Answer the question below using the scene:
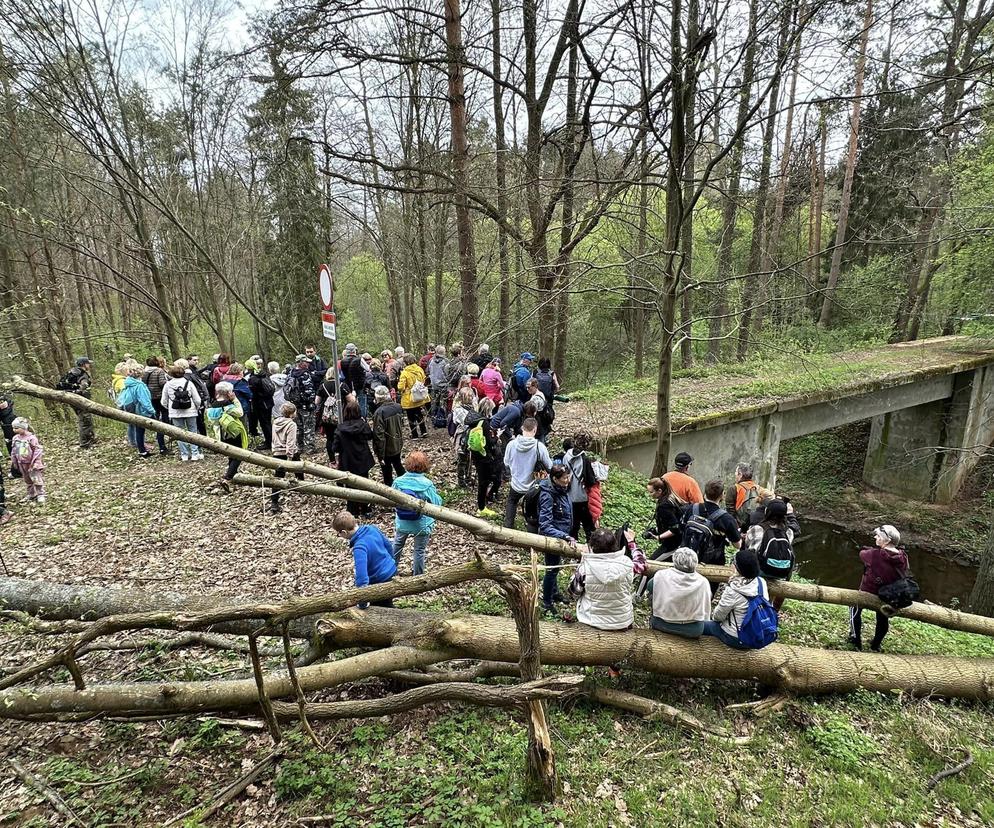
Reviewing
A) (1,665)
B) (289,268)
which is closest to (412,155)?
(289,268)

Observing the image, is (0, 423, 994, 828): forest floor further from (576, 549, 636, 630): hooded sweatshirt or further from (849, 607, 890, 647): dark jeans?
(576, 549, 636, 630): hooded sweatshirt

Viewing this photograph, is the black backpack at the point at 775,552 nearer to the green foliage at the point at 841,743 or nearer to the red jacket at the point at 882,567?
the red jacket at the point at 882,567

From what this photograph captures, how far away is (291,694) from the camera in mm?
4371

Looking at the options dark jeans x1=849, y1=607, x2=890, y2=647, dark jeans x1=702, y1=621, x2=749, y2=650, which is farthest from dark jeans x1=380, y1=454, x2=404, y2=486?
dark jeans x1=849, y1=607, x2=890, y2=647

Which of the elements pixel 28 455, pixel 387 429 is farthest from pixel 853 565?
pixel 28 455

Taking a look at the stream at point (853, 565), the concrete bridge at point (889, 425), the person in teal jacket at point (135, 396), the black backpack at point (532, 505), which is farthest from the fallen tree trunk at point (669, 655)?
the stream at point (853, 565)

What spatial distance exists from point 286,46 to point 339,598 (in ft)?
27.1

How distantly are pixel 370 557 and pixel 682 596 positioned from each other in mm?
3013

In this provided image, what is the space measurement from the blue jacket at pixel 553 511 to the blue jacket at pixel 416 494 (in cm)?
122

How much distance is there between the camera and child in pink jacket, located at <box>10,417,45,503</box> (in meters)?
8.38

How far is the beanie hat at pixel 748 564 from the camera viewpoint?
4.82 meters

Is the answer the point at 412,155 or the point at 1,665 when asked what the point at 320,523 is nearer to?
the point at 1,665

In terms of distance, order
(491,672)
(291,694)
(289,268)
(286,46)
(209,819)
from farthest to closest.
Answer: (289,268) → (286,46) → (491,672) → (291,694) → (209,819)

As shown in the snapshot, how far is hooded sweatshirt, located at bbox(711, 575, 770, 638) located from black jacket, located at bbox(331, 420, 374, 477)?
4.98 meters
